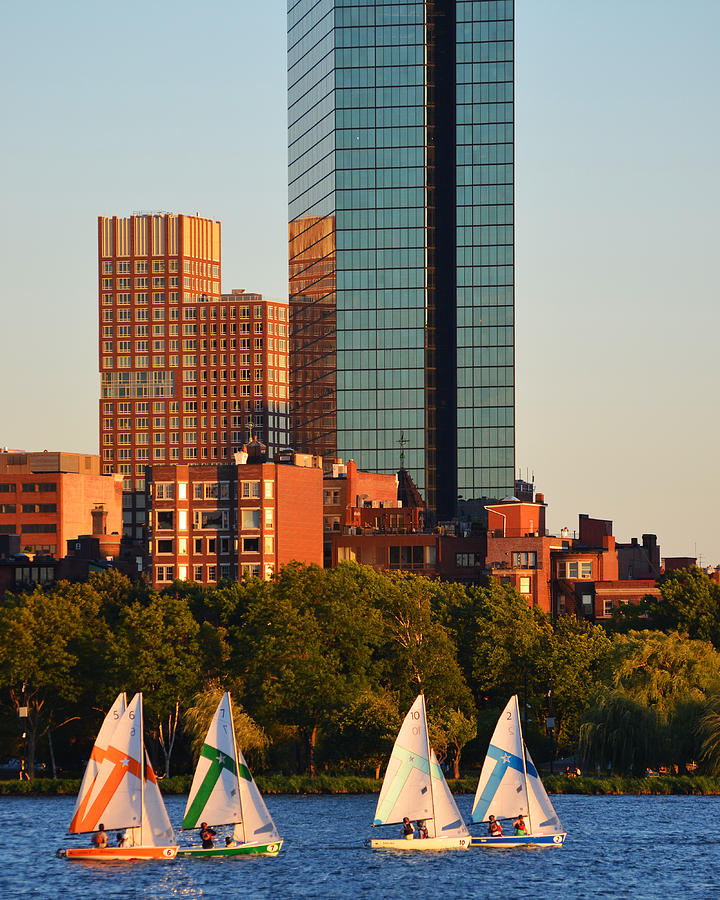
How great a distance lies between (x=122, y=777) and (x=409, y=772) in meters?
17.8

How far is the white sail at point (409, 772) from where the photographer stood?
11212 centimetres

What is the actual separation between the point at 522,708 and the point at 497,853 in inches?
2334

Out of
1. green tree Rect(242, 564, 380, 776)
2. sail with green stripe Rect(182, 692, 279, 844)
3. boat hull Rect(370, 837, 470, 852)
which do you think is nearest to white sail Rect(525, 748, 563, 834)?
boat hull Rect(370, 837, 470, 852)

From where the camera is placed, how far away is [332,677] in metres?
163

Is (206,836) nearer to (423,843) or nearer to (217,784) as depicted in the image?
(217,784)

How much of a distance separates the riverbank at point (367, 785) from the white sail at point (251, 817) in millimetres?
40330

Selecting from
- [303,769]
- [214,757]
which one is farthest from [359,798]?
[214,757]

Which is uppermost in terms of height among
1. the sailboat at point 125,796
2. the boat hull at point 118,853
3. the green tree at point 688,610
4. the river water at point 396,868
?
the green tree at point 688,610

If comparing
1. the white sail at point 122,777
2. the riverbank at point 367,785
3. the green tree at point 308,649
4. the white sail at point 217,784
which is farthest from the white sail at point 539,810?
the green tree at point 308,649

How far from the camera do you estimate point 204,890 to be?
104 m

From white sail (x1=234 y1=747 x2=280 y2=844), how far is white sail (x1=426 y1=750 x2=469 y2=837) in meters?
10.3

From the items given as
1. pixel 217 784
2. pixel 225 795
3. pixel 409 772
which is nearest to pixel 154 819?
pixel 217 784

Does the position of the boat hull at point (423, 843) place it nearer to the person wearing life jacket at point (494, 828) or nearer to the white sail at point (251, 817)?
the person wearing life jacket at point (494, 828)

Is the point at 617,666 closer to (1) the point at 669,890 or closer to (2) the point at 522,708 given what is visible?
(2) the point at 522,708
